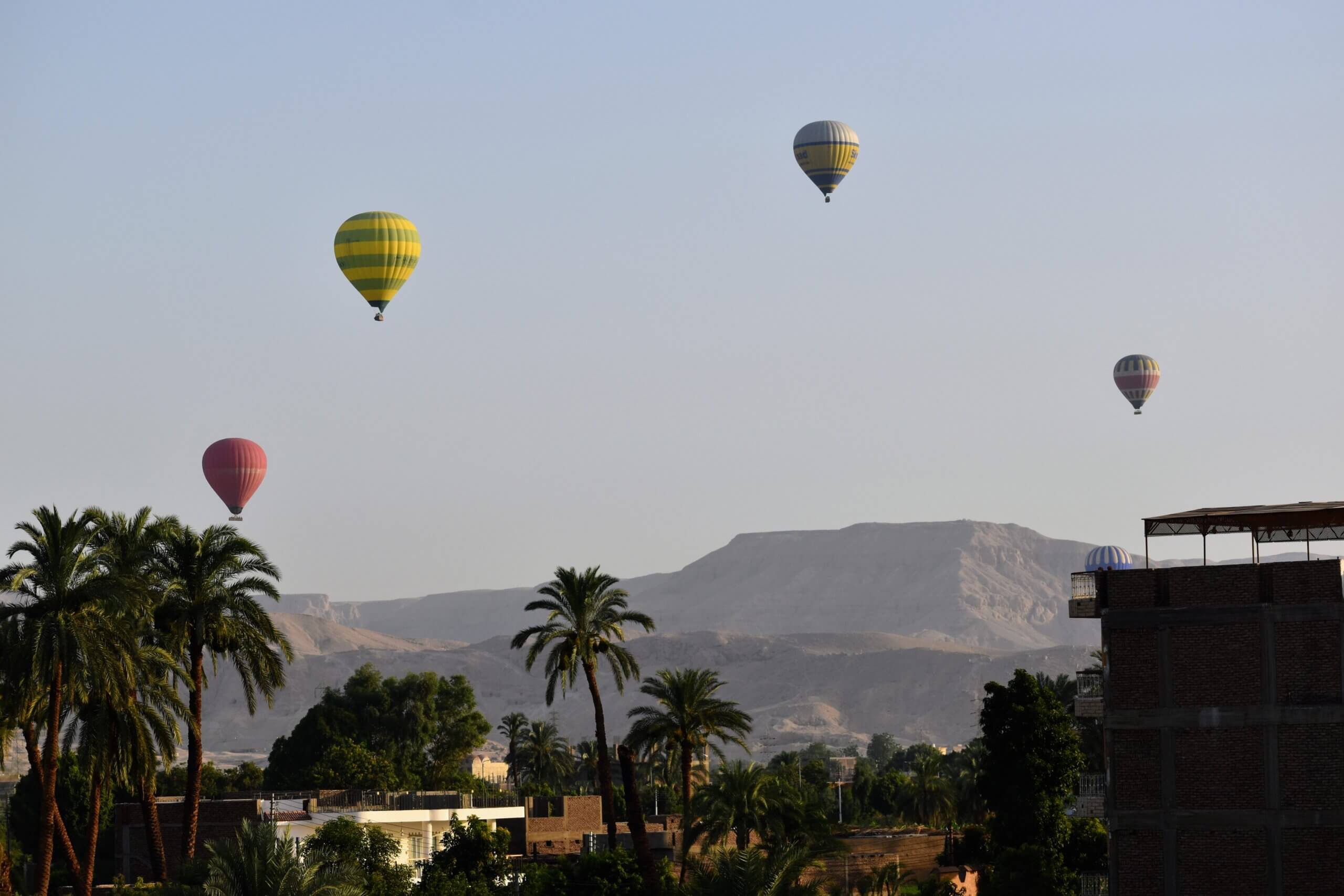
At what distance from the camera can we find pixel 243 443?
326 ft

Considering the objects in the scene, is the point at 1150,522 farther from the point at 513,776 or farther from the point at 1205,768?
the point at 513,776

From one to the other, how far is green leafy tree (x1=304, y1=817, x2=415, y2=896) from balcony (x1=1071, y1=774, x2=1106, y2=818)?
A: 23.6 m

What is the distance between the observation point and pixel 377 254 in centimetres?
9131

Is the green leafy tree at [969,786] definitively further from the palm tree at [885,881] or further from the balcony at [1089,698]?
the balcony at [1089,698]

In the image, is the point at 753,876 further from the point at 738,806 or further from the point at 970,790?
the point at 970,790

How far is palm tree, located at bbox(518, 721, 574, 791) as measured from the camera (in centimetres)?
14750

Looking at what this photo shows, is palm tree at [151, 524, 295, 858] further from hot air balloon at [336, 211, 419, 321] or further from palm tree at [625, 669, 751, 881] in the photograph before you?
hot air balloon at [336, 211, 419, 321]

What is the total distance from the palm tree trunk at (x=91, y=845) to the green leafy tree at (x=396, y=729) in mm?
66970

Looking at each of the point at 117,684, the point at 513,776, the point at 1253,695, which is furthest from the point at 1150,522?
the point at 513,776

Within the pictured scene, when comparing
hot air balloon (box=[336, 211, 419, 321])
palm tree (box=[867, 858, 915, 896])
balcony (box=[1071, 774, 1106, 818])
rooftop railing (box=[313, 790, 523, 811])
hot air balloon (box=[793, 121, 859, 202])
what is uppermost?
hot air balloon (box=[793, 121, 859, 202])

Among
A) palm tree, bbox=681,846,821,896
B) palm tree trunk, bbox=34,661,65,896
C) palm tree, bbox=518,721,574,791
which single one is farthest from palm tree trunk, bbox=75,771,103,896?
palm tree, bbox=518,721,574,791

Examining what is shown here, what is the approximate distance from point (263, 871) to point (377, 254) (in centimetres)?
4896

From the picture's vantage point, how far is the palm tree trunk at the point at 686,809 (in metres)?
73.9

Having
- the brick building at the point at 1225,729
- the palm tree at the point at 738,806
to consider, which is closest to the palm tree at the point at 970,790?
the palm tree at the point at 738,806
